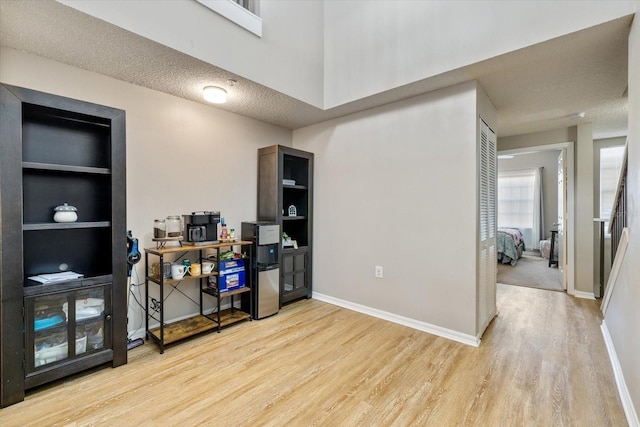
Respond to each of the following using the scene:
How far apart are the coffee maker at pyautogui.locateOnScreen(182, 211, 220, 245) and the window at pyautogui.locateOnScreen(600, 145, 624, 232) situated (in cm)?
545

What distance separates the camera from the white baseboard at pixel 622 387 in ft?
5.05

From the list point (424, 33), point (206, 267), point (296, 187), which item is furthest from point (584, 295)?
point (206, 267)

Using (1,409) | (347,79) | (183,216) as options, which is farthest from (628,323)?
(1,409)

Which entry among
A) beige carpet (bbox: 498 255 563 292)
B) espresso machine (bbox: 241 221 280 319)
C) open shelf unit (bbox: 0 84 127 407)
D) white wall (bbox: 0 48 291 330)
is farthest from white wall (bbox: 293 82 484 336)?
beige carpet (bbox: 498 255 563 292)

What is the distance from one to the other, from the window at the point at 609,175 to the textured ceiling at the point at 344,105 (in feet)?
3.56

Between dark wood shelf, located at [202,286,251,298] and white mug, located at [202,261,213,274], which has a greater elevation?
white mug, located at [202,261,213,274]

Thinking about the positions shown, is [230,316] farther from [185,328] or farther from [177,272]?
[177,272]

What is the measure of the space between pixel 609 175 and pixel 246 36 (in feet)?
17.9

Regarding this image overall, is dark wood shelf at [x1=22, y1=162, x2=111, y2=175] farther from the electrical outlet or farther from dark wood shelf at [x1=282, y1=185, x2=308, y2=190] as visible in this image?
the electrical outlet

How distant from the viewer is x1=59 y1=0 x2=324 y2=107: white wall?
6.09 feet

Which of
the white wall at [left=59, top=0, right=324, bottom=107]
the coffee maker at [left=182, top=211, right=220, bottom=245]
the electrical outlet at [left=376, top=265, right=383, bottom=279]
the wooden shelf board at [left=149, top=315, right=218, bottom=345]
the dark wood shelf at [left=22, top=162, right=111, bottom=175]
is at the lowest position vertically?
the wooden shelf board at [left=149, top=315, right=218, bottom=345]

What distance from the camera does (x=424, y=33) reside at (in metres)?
2.50

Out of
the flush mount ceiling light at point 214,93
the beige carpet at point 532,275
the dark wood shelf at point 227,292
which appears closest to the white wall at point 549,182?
the beige carpet at point 532,275

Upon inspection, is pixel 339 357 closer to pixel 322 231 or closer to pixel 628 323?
pixel 322 231
